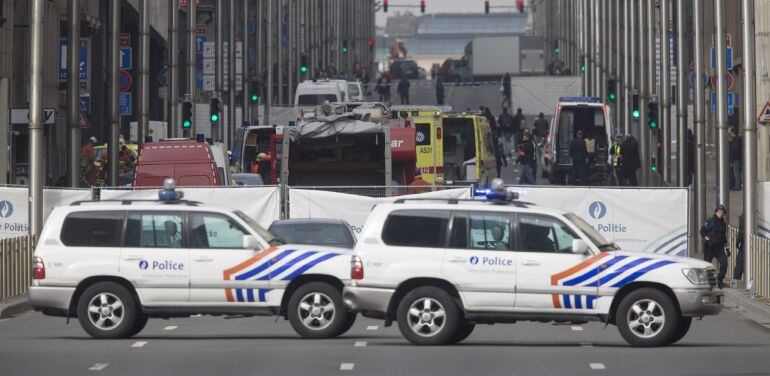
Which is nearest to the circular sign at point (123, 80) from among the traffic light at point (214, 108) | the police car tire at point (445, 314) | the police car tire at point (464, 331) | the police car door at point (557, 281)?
the traffic light at point (214, 108)

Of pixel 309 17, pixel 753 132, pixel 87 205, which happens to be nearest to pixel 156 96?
pixel 309 17

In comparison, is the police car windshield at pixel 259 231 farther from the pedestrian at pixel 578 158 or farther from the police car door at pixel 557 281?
the pedestrian at pixel 578 158

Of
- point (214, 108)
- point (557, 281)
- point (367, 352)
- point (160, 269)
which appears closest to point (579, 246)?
point (557, 281)

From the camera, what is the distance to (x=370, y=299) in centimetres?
1795

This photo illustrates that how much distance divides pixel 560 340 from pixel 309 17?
82910 mm

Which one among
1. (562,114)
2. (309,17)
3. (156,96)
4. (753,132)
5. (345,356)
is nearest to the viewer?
(345,356)

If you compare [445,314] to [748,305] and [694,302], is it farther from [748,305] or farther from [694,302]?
[748,305]

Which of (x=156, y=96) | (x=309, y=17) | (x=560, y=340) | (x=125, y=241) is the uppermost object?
(x=309, y=17)

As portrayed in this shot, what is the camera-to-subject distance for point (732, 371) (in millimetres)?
15477

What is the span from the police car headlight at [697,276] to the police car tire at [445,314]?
8.41 feet

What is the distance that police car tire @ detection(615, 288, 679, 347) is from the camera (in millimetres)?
17750

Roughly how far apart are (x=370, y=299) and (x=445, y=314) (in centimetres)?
85

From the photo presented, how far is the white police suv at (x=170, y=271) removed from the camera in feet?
61.1

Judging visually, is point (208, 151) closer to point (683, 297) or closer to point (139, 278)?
point (139, 278)
